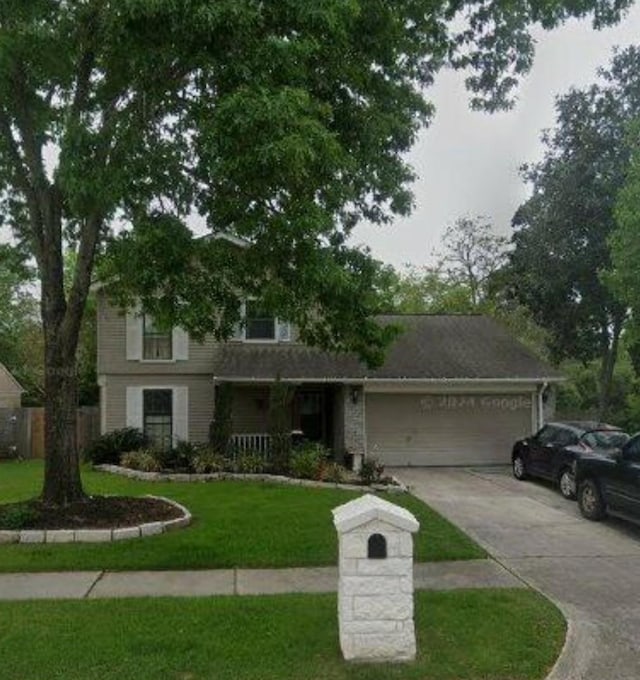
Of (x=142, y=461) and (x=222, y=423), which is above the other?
(x=222, y=423)

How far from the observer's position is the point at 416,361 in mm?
20922

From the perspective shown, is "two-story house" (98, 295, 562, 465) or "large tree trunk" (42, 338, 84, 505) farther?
"two-story house" (98, 295, 562, 465)

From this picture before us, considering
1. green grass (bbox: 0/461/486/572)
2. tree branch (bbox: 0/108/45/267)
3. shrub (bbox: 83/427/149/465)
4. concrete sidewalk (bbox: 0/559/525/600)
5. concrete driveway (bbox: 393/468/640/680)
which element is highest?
tree branch (bbox: 0/108/45/267)

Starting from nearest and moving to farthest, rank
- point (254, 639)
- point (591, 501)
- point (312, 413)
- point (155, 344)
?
point (254, 639), point (591, 501), point (155, 344), point (312, 413)

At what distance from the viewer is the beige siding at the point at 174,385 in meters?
20.9

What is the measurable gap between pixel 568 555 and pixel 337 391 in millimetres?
11598

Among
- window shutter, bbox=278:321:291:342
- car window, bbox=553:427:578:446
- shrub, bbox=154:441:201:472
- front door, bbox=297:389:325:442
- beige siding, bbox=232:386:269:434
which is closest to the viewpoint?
car window, bbox=553:427:578:446

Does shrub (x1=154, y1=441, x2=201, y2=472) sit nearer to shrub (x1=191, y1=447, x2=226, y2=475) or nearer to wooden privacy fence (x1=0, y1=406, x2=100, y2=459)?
shrub (x1=191, y1=447, x2=226, y2=475)

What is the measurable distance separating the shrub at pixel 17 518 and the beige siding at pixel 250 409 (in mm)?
10874

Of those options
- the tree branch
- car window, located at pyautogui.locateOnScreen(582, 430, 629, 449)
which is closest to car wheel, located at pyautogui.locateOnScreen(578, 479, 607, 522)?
car window, located at pyautogui.locateOnScreen(582, 430, 629, 449)

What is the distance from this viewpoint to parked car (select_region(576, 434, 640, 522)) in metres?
11.1

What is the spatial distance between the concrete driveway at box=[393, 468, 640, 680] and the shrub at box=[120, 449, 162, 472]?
584 cm

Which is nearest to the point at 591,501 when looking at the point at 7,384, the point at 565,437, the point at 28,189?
the point at 565,437

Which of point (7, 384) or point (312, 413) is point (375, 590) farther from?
point (7, 384)
